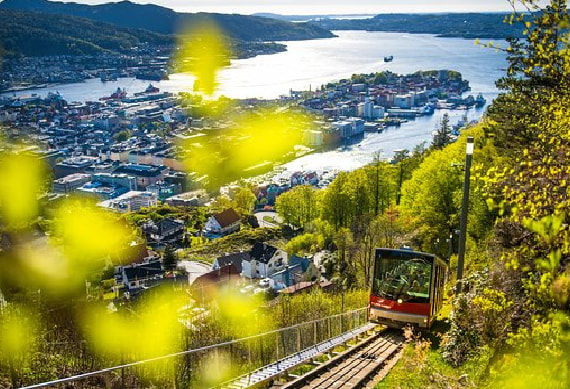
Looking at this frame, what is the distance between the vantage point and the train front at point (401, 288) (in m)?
8.16

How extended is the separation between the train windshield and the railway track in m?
0.76

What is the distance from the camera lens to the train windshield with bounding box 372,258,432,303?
8281 mm

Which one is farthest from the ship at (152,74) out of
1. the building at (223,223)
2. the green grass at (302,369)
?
the green grass at (302,369)

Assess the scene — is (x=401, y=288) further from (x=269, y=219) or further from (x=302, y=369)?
(x=269, y=219)

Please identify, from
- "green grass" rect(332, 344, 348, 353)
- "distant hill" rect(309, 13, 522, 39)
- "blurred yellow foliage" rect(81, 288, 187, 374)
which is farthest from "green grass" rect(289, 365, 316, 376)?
"distant hill" rect(309, 13, 522, 39)

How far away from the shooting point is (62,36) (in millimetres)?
129500

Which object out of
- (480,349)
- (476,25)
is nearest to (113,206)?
(480,349)

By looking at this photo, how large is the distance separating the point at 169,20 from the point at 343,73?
193 feet

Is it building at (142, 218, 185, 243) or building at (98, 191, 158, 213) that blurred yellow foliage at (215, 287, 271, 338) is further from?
building at (98, 191, 158, 213)

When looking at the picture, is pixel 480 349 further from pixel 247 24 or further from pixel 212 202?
pixel 247 24

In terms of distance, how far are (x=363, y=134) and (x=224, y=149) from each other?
19.0 metres

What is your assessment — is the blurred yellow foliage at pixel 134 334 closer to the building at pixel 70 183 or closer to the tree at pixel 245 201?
the tree at pixel 245 201

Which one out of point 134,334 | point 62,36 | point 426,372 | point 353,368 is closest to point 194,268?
point 134,334

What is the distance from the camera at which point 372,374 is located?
588cm
